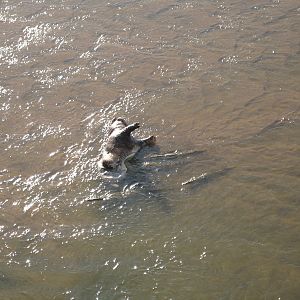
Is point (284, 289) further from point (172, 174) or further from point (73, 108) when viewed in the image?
point (73, 108)

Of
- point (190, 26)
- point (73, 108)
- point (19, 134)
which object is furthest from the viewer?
point (190, 26)

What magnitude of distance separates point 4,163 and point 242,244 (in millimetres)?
2431

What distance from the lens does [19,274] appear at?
11.7ft

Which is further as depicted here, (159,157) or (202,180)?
(159,157)

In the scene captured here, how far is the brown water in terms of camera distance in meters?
3.46

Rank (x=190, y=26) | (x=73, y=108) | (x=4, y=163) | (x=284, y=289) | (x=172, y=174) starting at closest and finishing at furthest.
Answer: (x=284, y=289), (x=172, y=174), (x=4, y=163), (x=73, y=108), (x=190, y=26)

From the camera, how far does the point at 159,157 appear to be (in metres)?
4.55

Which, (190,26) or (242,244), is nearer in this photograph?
(242,244)

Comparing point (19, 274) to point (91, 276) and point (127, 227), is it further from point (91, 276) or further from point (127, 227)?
point (127, 227)

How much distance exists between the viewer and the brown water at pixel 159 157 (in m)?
3.46

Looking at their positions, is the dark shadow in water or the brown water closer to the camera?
the brown water

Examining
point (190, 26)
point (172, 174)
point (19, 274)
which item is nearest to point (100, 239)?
point (19, 274)

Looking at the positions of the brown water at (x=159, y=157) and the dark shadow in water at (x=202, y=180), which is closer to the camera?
the brown water at (x=159, y=157)

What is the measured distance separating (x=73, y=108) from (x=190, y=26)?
8.05 ft
